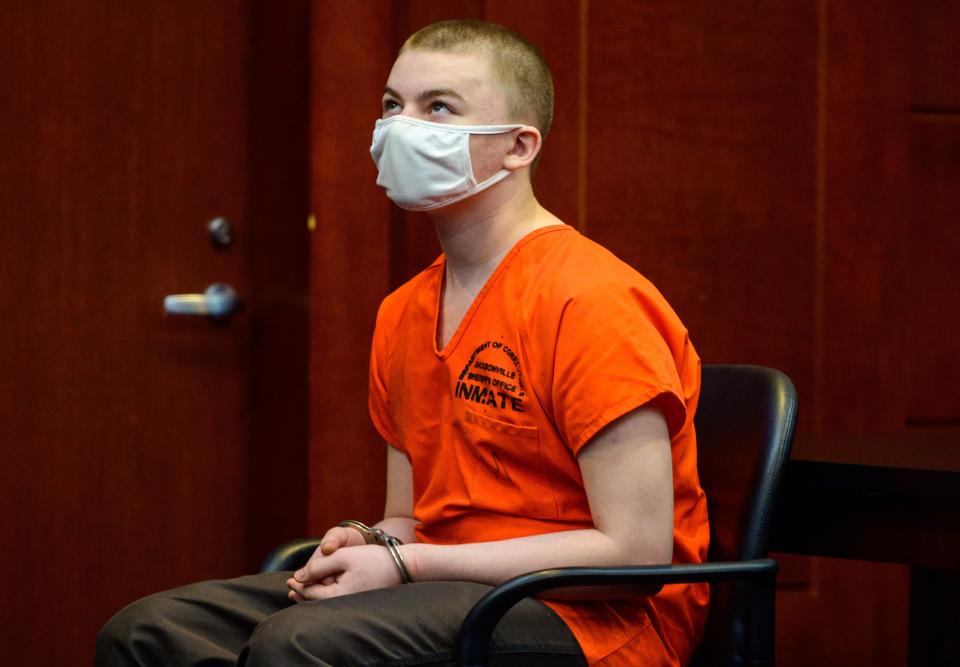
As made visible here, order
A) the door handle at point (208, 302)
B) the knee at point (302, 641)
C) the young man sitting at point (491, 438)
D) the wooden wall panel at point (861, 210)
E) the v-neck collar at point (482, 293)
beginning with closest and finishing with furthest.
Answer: the knee at point (302, 641) < the young man sitting at point (491, 438) < the v-neck collar at point (482, 293) < the door handle at point (208, 302) < the wooden wall panel at point (861, 210)

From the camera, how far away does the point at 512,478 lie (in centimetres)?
158

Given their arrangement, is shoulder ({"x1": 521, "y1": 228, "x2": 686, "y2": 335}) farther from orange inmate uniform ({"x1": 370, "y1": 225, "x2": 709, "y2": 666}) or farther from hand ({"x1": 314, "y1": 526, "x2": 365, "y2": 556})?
hand ({"x1": 314, "y1": 526, "x2": 365, "y2": 556})

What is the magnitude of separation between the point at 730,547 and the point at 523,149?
0.61 m

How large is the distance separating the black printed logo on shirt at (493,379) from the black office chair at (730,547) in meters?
0.26

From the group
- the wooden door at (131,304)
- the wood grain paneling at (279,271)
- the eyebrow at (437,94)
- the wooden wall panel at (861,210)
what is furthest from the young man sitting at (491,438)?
the wooden wall panel at (861,210)

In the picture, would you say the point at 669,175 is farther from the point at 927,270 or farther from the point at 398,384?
the point at 398,384

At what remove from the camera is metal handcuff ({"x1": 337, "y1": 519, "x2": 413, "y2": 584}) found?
1500mm

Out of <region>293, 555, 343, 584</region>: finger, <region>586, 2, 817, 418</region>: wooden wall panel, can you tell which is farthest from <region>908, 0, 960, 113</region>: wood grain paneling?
<region>293, 555, 343, 584</region>: finger

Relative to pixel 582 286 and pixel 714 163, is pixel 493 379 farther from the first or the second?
pixel 714 163

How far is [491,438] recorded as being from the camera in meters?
1.58

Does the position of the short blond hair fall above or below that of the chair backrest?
above

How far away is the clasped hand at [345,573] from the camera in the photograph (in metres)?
1.49

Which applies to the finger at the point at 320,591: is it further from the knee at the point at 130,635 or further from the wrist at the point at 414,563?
the knee at the point at 130,635

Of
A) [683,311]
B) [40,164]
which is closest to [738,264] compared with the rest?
[683,311]
